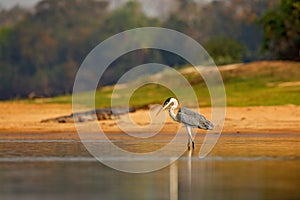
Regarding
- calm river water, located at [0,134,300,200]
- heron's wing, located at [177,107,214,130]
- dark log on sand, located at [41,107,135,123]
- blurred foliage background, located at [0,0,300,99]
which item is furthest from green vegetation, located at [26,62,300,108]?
calm river water, located at [0,134,300,200]

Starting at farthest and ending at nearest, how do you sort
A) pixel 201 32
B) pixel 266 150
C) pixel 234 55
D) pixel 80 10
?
pixel 201 32 < pixel 80 10 < pixel 234 55 < pixel 266 150

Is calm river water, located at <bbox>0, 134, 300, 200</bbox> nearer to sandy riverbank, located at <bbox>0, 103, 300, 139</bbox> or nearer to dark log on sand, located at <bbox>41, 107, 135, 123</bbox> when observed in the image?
sandy riverbank, located at <bbox>0, 103, 300, 139</bbox>

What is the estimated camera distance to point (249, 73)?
1352 inches

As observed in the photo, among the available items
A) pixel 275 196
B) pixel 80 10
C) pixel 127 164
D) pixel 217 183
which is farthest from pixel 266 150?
pixel 80 10

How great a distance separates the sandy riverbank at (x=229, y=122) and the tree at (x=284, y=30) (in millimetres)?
11027

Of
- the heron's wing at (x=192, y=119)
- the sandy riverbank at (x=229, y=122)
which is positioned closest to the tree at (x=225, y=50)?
the sandy riverbank at (x=229, y=122)

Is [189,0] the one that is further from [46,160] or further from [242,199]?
[242,199]

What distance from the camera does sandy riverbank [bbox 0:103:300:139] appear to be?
24141mm

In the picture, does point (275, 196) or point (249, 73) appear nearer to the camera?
point (275, 196)

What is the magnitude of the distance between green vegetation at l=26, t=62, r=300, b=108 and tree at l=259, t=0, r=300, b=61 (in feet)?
10.5

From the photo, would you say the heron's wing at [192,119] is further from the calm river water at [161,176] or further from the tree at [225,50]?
the tree at [225,50]

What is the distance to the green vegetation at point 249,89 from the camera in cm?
2908

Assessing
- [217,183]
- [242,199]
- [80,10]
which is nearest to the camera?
[242,199]

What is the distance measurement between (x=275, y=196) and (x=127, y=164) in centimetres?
456
